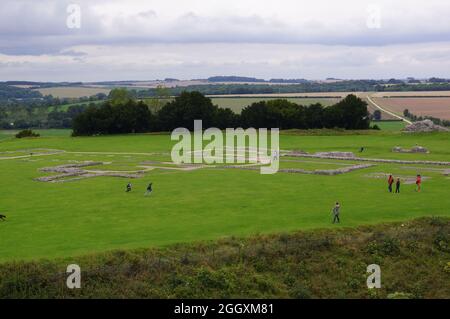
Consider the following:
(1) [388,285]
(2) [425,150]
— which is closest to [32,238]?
(1) [388,285]

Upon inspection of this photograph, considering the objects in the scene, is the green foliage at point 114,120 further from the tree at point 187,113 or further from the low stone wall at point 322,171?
the low stone wall at point 322,171

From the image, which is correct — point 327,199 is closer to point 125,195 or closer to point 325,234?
point 325,234

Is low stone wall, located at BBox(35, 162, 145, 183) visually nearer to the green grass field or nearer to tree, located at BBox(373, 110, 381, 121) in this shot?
the green grass field

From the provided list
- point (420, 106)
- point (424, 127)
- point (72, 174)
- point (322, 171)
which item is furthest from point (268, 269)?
point (420, 106)

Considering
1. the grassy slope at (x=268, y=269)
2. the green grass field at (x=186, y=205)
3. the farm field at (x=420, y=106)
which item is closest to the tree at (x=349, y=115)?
the farm field at (x=420, y=106)

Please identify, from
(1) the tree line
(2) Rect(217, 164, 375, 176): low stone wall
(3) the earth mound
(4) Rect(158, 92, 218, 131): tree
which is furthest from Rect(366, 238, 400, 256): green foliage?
(4) Rect(158, 92, 218, 131): tree
